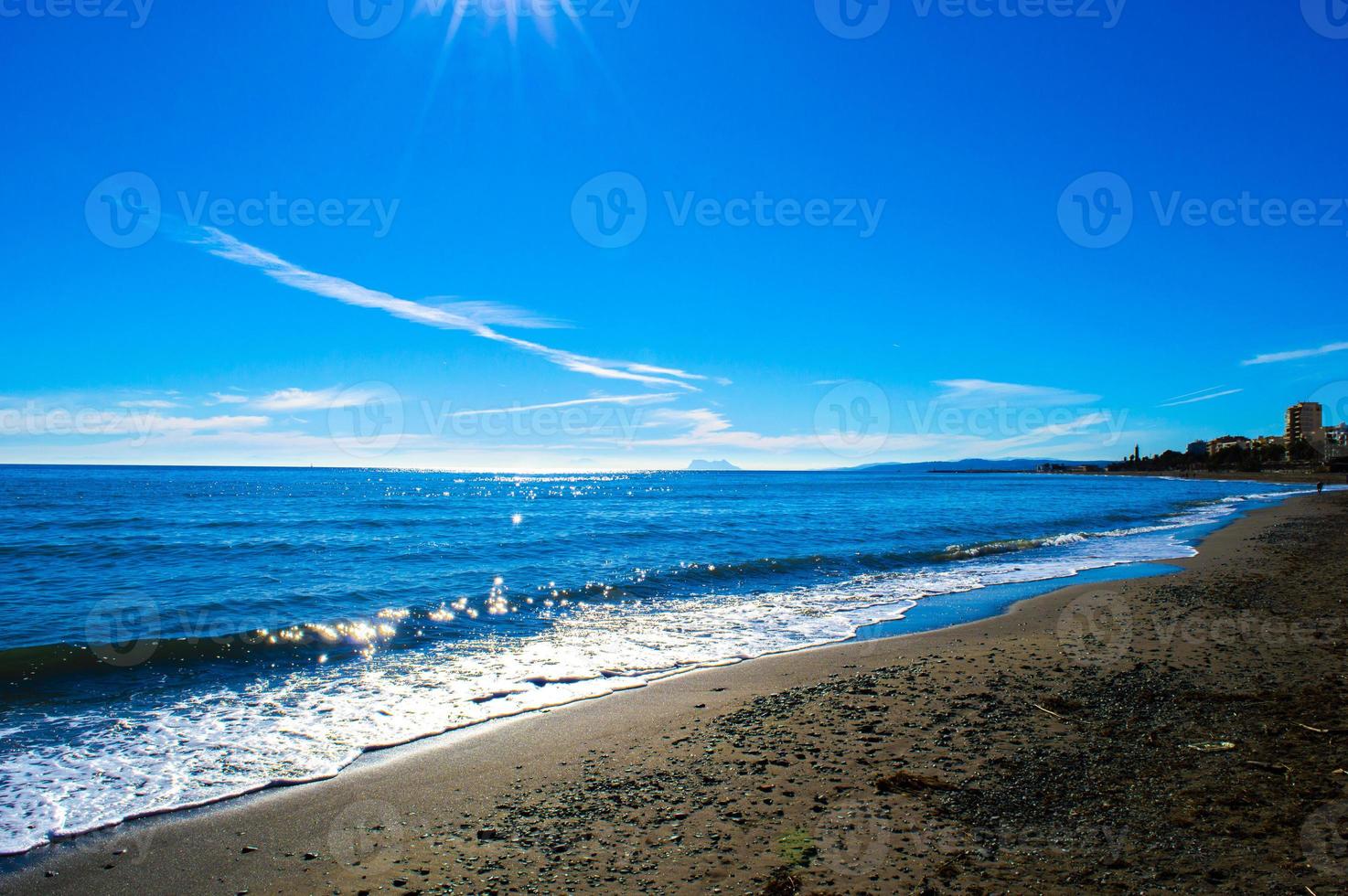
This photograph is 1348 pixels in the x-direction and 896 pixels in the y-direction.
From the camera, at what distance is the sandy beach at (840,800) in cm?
465

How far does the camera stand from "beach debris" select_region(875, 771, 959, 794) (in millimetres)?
5832

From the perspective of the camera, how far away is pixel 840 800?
18.8ft

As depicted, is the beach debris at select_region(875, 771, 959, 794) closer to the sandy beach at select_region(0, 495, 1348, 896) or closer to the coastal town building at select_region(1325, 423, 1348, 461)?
the sandy beach at select_region(0, 495, 1348, 896)

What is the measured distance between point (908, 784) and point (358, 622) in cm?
1310

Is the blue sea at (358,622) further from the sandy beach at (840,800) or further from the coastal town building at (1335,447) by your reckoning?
the coastal town building at (1335,447)

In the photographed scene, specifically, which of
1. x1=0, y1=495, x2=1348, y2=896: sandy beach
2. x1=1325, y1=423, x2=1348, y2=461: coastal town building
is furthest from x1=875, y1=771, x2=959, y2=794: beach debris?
x1=1325, y1=423, x2=1348, y2=461: coastal town building

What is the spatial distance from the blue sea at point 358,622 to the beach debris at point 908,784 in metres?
4.91

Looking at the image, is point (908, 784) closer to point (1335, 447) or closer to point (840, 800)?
point (840, 800)

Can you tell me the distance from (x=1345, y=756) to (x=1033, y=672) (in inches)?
147

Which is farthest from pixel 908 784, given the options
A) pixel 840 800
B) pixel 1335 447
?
pixel 1335 447

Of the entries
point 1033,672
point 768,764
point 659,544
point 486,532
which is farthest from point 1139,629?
point 486,532

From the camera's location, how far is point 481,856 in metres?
5.13

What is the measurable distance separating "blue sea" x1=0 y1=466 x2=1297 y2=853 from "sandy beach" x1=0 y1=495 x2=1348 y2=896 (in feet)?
3.70

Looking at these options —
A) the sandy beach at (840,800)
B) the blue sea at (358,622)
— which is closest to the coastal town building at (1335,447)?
the blue sea at (358,622)
